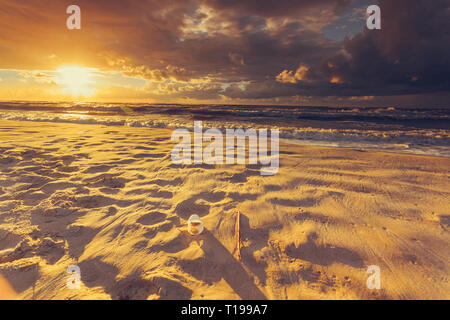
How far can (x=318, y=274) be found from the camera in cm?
192

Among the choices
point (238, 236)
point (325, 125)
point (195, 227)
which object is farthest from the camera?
point (325, 125)

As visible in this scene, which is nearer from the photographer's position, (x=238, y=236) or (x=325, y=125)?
(x=238, y=236)

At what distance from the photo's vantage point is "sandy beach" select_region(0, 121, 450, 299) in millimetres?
1794

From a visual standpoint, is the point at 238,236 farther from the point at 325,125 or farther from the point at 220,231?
the point at 325,125

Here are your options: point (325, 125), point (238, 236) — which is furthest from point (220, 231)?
point (325, 125)

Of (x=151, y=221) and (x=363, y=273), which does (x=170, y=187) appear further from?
(x=363, y=273)

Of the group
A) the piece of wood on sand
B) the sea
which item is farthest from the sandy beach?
the sea

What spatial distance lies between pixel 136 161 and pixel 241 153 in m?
2.92

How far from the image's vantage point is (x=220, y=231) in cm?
254

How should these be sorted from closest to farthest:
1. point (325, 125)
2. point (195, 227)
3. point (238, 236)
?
1. point (238, 236)
2. point (195, 227)
3. point (325, 125)

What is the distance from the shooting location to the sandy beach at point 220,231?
1.79 metres

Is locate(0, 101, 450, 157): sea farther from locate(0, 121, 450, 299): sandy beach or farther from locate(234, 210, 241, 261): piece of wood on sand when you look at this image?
locate(234, 210, 241, 261): piece of wood on sand

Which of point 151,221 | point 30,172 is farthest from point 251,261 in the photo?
point 30,172

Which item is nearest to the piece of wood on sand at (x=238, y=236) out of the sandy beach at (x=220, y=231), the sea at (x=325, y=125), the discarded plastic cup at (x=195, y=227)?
the sandy beach at (x=220, y=231)
